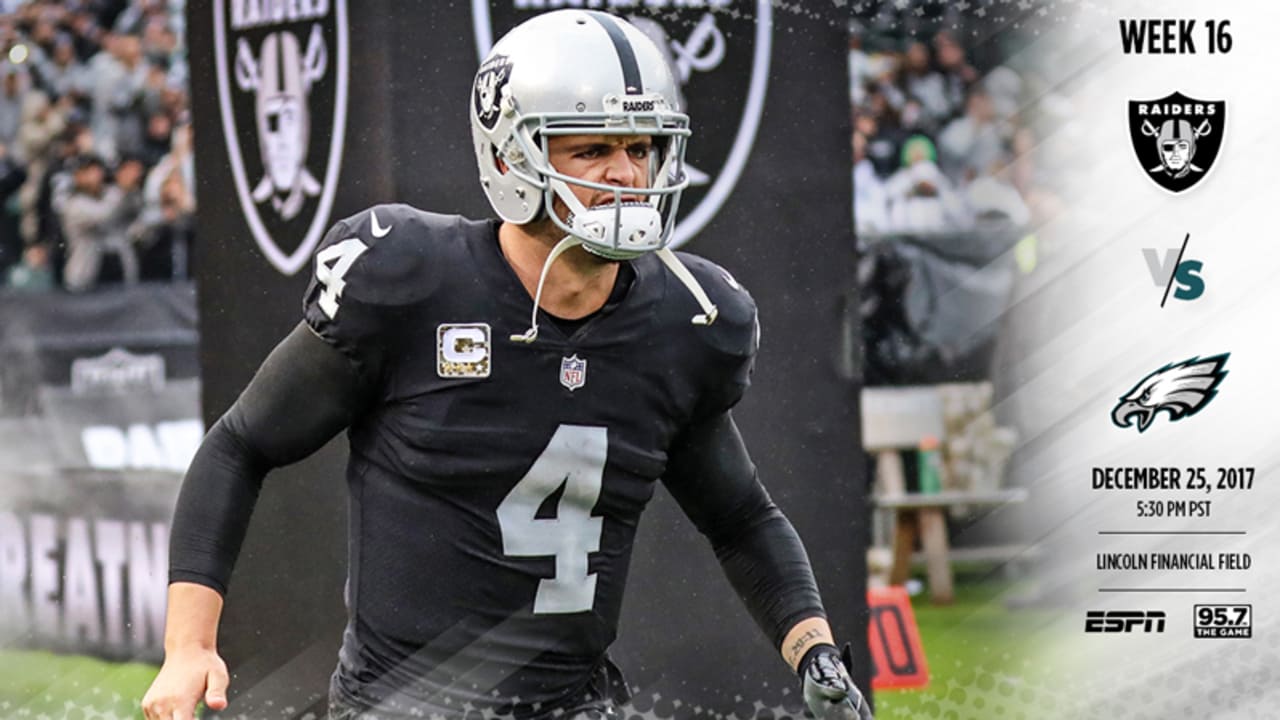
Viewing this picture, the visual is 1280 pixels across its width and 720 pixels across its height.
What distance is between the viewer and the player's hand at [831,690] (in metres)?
3.05

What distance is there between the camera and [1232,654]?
19.5 feet

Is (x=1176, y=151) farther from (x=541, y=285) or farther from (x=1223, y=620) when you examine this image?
(x=541, y=285)

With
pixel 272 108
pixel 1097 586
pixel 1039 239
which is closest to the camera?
pixel 272 108

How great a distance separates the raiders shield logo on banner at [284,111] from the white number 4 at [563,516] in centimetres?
154

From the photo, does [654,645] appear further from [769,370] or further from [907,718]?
[907,718]

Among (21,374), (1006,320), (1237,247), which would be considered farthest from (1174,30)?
(21,374)

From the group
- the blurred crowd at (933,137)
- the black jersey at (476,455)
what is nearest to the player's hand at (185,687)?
the black jersey at (476,455)

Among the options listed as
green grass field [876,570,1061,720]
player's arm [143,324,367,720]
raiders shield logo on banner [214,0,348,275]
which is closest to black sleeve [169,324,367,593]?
player's arm [143,324,367,720]

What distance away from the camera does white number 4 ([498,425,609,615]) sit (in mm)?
3020

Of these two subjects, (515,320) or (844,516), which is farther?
(844,516)

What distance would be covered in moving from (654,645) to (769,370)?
729 mm

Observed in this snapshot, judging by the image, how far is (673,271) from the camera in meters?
3.11

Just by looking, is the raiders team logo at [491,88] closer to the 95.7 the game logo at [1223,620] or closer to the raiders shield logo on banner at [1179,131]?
the raiders shield logo on banner at [1179,131]

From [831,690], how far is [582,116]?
1001 millimetres
